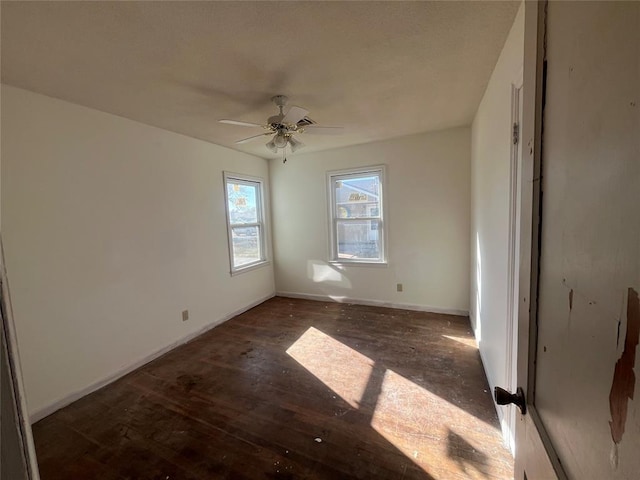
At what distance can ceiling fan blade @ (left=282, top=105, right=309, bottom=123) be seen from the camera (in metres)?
1.99

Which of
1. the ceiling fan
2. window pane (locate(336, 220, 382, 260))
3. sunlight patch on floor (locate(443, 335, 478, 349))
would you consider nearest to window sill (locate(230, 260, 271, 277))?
window pane (locate(336, 220, 382, 260))

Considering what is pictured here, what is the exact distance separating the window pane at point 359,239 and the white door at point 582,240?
11.1 feet

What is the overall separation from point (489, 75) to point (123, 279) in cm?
352

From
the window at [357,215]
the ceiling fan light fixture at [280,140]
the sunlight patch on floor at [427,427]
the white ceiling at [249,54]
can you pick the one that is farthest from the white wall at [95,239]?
the sunlight patch on floor at [427,427]

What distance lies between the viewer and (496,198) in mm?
1974

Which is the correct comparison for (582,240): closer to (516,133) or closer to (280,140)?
(516,133)

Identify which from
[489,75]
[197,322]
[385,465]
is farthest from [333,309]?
[489,75]

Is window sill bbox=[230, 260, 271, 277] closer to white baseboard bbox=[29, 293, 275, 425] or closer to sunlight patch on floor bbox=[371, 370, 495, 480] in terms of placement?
white baseboard bbox=[29, 293, 275, 425]

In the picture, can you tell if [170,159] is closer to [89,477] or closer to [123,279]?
[123,279]

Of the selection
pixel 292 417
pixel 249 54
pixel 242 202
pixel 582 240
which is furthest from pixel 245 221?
pixel 582 240

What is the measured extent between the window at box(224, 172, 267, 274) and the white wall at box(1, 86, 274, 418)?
0.45m

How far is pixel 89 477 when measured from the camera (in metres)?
1.59

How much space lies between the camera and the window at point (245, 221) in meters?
3.98

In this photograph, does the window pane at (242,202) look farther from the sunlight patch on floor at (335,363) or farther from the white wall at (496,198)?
the white wall at (496,198)
